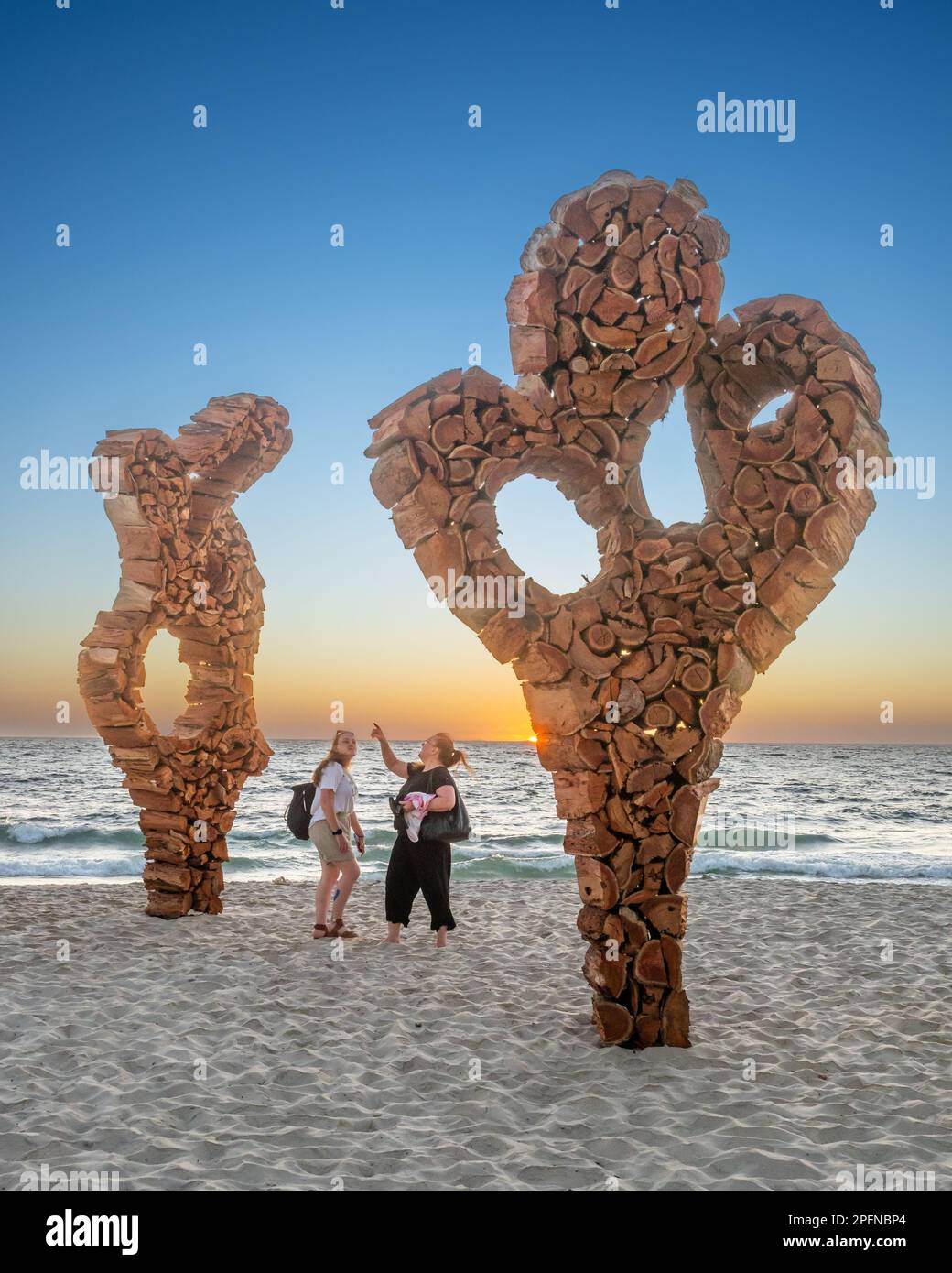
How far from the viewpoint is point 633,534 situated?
5496mm

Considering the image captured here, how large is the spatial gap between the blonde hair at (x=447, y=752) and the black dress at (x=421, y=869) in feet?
0.44

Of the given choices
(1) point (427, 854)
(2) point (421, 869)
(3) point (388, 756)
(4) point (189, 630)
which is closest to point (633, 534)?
(3) point (388, 756)

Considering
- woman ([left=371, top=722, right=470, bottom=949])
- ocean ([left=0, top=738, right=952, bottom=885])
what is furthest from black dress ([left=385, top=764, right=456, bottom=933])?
ocean ([left=0, top=738, right=952, bottom=885])

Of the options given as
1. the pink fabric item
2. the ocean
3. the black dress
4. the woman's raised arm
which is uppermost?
the woman's raised arm

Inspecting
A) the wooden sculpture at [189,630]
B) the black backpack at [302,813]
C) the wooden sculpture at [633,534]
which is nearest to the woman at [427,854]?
the black backpack at [302,813]

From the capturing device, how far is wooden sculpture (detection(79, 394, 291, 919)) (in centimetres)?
890

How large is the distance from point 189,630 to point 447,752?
3.59 metres

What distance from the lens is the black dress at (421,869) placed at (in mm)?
7811

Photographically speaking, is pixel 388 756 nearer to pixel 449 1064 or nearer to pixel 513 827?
pixel 449 1064

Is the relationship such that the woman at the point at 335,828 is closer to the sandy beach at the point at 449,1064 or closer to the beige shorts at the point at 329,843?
the beige shorts at the point at 329,843

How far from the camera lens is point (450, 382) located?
5277 millimetres

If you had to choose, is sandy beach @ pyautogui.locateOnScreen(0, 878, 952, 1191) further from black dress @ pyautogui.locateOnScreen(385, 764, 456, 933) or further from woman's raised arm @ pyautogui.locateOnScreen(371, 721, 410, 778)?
woman's raised arm @ pyautogui.locateOnScreen(371, 721, 410, 778)
